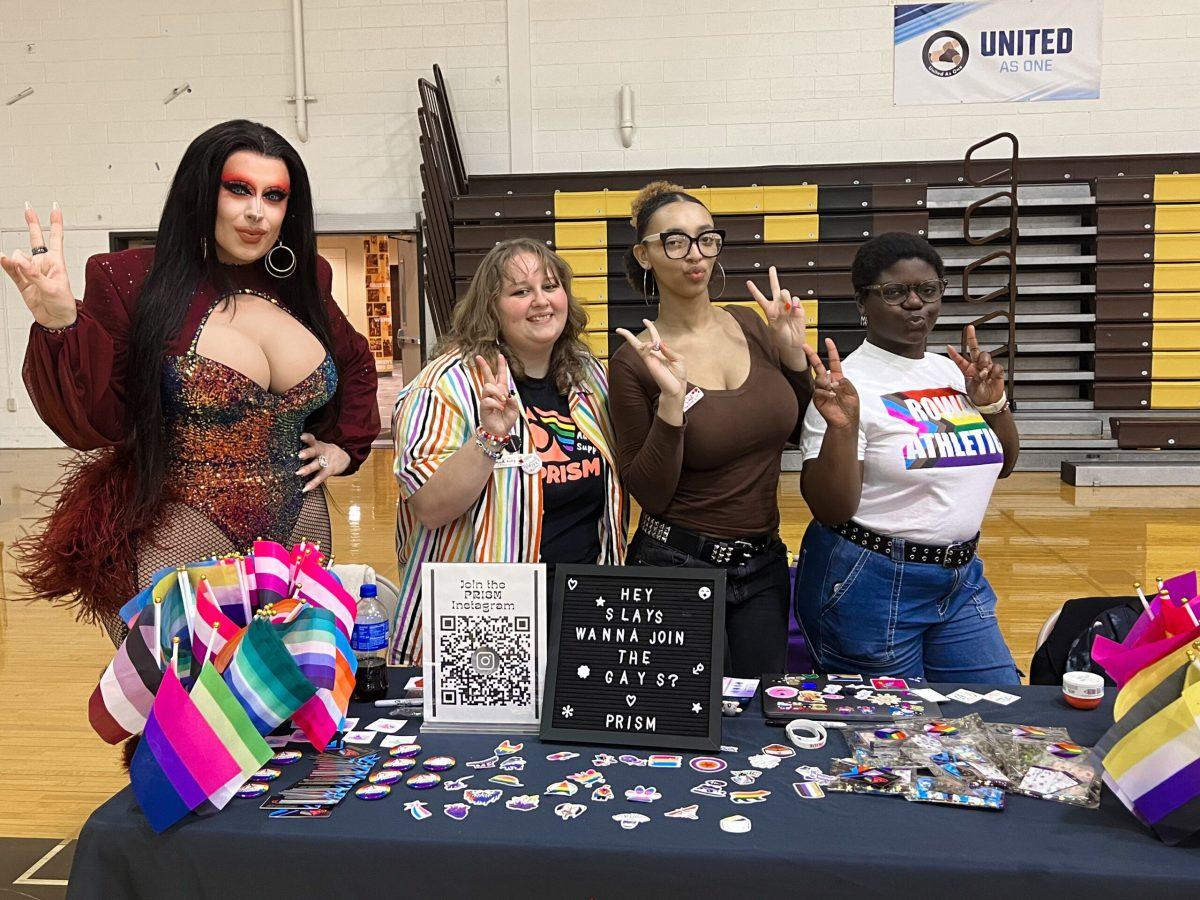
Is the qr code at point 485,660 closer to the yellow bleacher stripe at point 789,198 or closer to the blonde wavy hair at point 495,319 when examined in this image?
the blonde wavy hair at point 495,319

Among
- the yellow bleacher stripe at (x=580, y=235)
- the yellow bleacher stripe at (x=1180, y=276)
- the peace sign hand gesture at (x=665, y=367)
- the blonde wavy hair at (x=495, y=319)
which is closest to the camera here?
the peace sign hand gesture at (x=665, y=367)

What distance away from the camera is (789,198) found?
30.5ft

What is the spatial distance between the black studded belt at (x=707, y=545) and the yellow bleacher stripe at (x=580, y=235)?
7476 millimetres

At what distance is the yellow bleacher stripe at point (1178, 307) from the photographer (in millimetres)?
8992

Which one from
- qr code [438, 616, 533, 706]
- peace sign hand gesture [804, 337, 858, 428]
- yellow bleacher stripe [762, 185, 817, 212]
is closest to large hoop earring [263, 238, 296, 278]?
qr code [438, 616, 533, 706]

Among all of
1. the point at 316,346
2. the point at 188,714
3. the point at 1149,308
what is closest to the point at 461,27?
the point at 1149,308

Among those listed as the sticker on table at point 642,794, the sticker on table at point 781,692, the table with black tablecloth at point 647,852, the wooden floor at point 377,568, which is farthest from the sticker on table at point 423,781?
the wooden floor at point 377,568

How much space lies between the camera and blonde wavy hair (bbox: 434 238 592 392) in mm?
2182

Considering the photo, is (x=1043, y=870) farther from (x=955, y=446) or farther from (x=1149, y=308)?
(x=1149, y=308)

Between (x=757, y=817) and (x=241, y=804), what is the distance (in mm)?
719

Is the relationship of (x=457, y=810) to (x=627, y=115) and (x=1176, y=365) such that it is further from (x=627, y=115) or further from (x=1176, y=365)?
(x=1176, y=365)

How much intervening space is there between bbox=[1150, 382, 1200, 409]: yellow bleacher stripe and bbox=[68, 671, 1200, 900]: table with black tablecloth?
8701mm

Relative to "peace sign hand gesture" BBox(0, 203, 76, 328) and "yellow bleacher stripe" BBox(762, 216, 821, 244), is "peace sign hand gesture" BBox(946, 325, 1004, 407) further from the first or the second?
"yellow bleacher stripe" BBox(762, 216, 821, 244)

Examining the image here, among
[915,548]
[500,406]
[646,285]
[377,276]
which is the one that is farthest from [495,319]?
[377,276]
